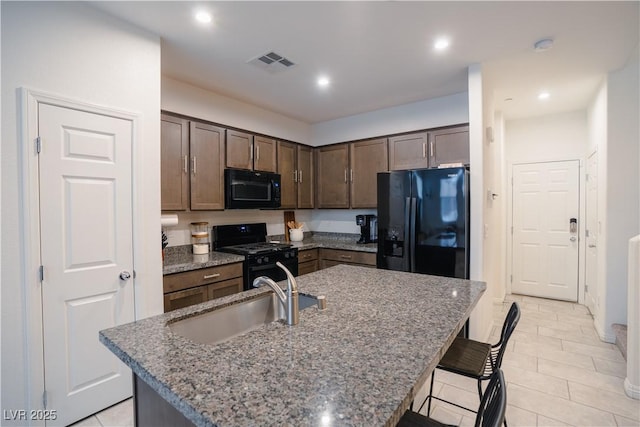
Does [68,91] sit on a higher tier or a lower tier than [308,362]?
higher

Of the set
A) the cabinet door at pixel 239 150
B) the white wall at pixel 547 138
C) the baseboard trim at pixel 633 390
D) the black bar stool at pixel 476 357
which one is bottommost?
the baseboard trim at pixel 633 390

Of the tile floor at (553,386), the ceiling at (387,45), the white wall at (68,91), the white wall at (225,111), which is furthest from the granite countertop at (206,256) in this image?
the ceiling at (387,45)

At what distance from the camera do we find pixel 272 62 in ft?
8.66

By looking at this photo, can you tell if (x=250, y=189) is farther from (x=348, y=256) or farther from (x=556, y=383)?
(x=556, y=383)

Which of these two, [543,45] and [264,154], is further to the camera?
[264,154]

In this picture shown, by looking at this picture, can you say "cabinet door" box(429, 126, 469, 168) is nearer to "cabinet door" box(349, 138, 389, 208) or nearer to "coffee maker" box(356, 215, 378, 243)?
"cabinet door" box(349, 138, 389, 208)

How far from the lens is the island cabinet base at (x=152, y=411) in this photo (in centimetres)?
95

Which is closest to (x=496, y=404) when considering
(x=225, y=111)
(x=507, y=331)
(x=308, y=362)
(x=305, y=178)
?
(x=308, y=362)

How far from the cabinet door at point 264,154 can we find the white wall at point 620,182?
3530mm

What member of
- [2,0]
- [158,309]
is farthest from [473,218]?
[2,0]

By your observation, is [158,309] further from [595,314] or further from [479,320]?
[595,314]

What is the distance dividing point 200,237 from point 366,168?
7.22ft

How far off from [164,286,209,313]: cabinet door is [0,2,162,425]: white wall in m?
0.21

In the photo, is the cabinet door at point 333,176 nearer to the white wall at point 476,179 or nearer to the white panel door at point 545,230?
the white wall at point 476,179
